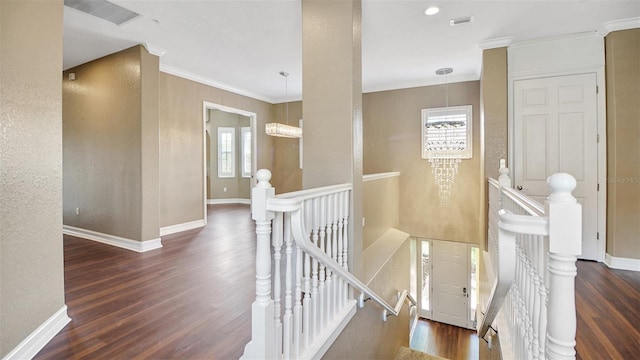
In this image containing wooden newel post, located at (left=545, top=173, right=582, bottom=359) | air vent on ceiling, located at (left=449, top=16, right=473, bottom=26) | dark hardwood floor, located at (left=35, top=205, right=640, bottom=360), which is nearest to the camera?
wooden newel post, located at (left=545, top=173, right=582, bottom=359)

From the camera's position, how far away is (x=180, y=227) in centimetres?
521

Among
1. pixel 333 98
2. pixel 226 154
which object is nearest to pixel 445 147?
pixel 333 98

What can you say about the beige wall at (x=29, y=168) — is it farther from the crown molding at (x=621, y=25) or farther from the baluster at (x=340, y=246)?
the crown molding at (x=621, y=25)

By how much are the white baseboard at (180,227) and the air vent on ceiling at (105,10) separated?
3.08m

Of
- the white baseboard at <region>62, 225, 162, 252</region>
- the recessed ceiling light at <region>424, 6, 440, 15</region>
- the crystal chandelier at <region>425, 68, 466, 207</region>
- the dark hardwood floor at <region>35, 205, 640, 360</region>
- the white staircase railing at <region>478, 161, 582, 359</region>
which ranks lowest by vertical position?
the dark hardwood floor at <region>35, 205, 640, 360</region>

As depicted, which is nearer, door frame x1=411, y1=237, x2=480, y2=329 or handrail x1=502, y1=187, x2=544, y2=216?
handrail x1=502, y1=187, x2=544, y2=216

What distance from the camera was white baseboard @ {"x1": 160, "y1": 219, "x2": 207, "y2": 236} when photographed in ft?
16.2

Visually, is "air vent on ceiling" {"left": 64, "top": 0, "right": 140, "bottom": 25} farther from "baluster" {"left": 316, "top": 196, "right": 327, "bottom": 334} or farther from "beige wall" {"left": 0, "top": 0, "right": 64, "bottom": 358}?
"baluster" {"left": 316, "top": 196, "right": 327, "bottom": 334}

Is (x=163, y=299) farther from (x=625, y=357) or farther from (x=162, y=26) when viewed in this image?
(x=625, y=357)

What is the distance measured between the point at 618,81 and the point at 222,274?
5036mm

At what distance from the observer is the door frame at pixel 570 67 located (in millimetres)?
3607

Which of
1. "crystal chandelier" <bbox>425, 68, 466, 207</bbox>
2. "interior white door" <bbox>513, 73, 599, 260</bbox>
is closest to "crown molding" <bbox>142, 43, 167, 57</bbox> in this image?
"crystal chandelier" <bbox>425, 68, 466, 207</bbox>

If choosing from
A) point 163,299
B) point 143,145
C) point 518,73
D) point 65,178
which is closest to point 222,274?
point 163,299

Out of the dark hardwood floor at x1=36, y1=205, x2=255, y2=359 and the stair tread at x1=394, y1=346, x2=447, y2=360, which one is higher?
the dark hardwood floor at x1=36, y1=205, x2=255, y2=359
